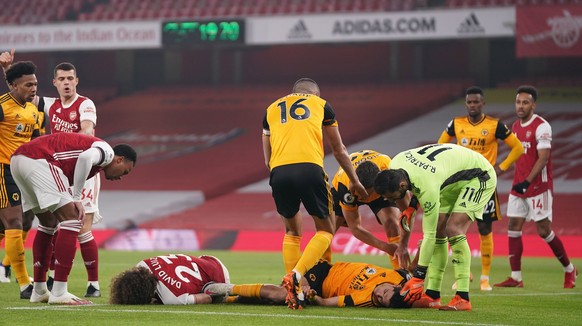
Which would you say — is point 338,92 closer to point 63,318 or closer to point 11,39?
point 11,39

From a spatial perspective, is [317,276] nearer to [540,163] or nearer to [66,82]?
[66,82]

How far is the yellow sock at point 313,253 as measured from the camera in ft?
30.1

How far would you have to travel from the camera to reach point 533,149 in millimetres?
13391

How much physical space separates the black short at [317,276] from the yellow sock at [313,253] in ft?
0.74

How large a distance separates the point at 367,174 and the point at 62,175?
300 centimetres

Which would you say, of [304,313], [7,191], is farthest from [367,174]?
[7,191]

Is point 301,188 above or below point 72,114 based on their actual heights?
below

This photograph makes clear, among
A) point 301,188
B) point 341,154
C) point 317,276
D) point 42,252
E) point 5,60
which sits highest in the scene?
point 5,60

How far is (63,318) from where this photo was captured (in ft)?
27.0

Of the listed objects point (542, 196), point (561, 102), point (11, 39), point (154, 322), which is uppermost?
point (11, 39)

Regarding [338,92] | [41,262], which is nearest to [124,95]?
[338,92]

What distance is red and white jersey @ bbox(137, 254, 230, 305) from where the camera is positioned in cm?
932

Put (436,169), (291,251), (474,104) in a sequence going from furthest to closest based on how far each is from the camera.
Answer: (474,104)
(291,251)
(436,169)

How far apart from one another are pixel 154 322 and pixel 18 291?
11.8ft
